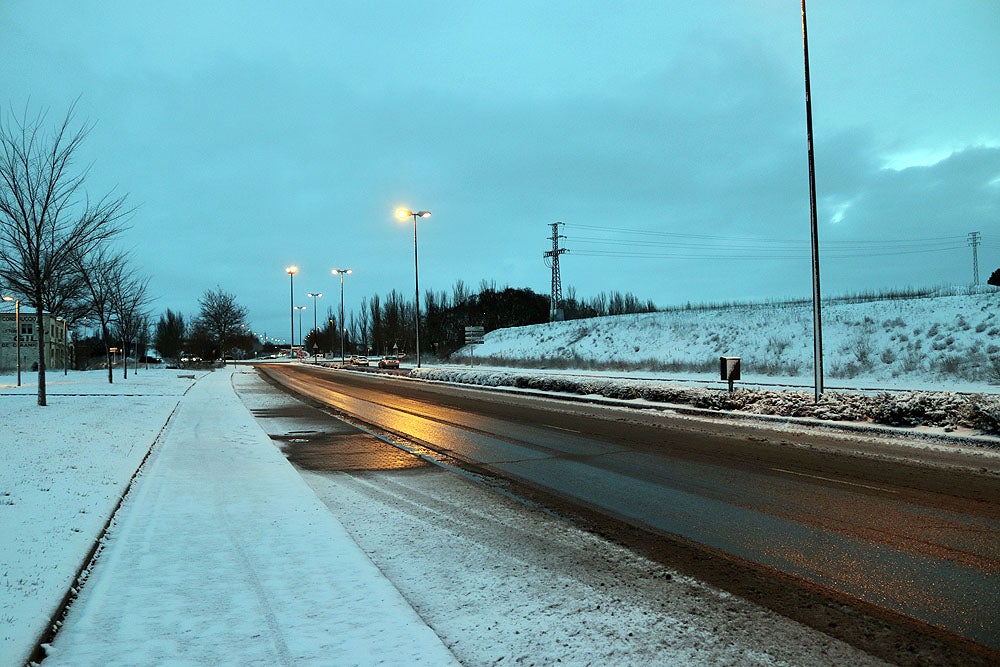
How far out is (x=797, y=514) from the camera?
658 cm

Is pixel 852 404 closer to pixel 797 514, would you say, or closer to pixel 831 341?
pixel 797 514

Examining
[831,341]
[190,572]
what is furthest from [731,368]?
[831,341]

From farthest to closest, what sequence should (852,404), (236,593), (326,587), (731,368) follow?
(731,368)
(852,404)
(326,587)
(236,593)

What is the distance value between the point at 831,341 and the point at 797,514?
3508 centimetres

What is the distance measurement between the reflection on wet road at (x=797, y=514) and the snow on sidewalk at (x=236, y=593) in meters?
3.10

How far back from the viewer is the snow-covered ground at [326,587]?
3.49 meters

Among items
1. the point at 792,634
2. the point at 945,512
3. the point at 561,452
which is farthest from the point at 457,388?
the point at 792,634

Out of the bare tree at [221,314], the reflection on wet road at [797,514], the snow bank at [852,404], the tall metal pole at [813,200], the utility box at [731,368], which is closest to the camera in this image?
the reflection on wet road at [797,514]

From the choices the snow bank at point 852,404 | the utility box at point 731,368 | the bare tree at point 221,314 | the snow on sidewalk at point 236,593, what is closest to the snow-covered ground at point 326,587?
the snow on sidewalk at point 236,593

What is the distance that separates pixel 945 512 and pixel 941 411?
24.3ft

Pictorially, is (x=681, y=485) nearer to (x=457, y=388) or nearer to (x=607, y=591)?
(x=607, y=591)

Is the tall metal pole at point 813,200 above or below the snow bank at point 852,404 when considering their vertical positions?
above

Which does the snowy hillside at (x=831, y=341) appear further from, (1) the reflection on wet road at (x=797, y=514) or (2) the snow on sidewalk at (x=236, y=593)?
(2) the snow on sidewalk at (x=236, y=593)

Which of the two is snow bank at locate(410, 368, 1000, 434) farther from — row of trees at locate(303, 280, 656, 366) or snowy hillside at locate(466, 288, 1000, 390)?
row of trees at locate(303, 280, 656, 366)
